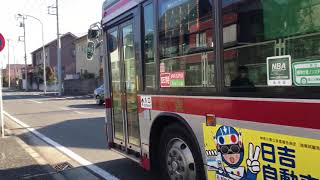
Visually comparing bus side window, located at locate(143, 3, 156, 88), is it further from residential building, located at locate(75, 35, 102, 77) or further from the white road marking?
residential building, located at locate(75, 35, 102, 77)

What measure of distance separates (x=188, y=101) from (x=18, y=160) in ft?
17.8

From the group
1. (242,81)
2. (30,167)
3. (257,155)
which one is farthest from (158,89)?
(30,167)

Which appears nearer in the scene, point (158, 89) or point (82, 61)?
point (158, 89)

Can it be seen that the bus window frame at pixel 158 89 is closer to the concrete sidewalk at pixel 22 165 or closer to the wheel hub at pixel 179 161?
the wheel hub at pixel 179 161

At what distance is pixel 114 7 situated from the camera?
8070 mm

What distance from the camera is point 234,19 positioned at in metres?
4.55

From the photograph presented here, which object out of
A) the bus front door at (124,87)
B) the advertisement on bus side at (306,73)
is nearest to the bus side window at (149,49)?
the bus front door at (124,87)

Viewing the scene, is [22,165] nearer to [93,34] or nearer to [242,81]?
[93,34]

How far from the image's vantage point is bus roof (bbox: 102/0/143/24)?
7.24 meters

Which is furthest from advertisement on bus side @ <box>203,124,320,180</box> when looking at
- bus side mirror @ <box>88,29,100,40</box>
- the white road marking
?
bus side mirror @ <box>88,29,100,40</box>

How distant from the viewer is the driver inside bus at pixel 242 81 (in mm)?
4417

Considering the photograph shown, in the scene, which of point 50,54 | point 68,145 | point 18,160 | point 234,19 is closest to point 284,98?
point 234,19

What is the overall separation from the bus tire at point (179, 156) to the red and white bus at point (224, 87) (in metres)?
0.01

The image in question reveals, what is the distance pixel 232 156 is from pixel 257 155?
0.44 m
